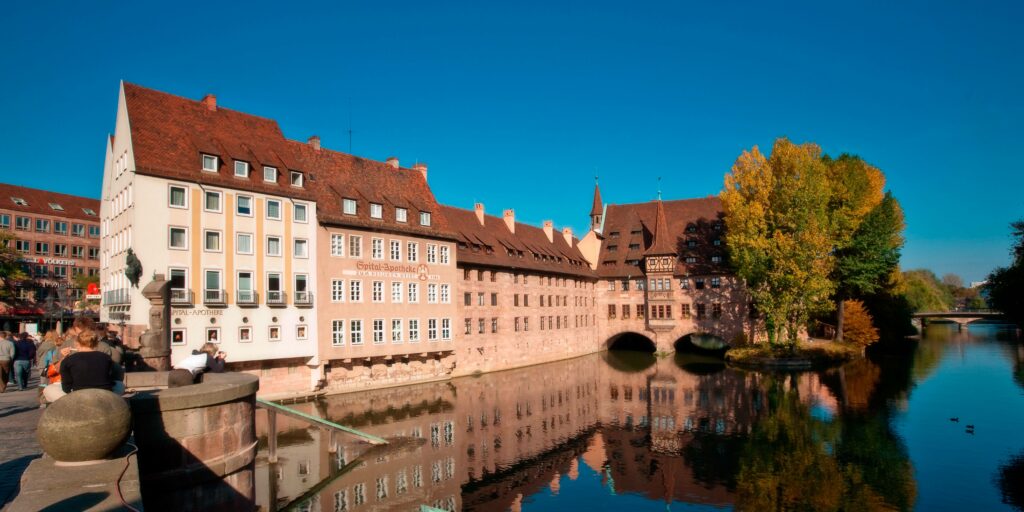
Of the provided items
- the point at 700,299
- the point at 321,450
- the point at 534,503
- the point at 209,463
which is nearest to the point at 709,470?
the point at 534,503

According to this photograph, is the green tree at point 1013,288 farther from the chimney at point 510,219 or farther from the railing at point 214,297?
the railing at point 214,297

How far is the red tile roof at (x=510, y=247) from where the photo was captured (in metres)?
49.9

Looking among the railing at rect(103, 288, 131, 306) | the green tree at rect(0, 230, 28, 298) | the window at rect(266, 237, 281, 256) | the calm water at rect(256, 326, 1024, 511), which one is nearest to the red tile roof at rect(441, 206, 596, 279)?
the calm water at rect(256, 326, 1024, 511)

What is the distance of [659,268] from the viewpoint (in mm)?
62375

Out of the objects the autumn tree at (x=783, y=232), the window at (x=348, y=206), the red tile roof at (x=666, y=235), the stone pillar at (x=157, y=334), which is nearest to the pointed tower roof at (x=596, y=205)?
the red tile roof at (x=666, y=235)

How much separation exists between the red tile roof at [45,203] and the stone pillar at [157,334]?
209 feet

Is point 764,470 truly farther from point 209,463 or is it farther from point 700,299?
point 700,299

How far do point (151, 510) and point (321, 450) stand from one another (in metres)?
12.4

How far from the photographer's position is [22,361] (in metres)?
23.9

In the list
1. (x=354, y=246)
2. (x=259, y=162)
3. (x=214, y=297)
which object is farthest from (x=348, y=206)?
(x=214, y=297)

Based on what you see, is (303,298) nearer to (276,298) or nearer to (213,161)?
(276,298)

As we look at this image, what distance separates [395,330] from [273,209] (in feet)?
34.8

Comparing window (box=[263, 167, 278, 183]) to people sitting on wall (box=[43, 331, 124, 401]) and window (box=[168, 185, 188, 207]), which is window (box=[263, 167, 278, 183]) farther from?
people sitting on wall (box=[43, 331, 124, 401])

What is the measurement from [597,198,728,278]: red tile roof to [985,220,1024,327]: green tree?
21359 millimetres
